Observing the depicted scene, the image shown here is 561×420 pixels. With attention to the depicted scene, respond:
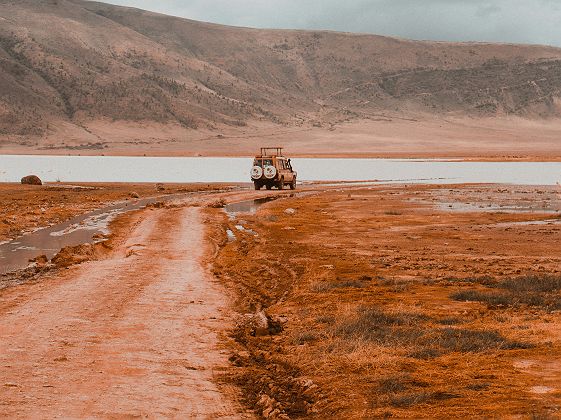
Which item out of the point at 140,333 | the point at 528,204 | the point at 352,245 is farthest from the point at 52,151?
the point at 140,333

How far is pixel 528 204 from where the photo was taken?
139 ft

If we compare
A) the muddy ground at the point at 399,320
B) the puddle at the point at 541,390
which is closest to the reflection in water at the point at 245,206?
the muddy ground at the point at 399,320

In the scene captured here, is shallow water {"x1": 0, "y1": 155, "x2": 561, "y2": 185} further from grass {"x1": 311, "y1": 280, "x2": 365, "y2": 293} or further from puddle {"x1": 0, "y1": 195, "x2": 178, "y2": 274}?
grass {"x1": 311, "y1": 280, "x2": 365, "y2": 293}

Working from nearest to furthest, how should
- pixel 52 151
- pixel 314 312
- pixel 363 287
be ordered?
pixel 314 312
pixel 363 287
pixel 52 151

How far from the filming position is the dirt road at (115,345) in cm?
845

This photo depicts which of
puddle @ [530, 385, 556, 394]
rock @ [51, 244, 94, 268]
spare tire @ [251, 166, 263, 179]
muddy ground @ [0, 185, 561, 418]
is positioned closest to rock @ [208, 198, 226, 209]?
spare tire @ [251, 166, 263, 179]

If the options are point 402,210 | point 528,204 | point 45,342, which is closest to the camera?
point 45,342

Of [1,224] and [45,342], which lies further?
[1,224]

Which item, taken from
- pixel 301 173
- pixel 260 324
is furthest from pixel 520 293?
pixel 301 173

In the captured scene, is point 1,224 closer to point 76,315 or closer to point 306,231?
point 306,231

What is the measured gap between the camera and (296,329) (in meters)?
12.7

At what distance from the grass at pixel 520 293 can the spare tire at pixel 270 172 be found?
39544mm

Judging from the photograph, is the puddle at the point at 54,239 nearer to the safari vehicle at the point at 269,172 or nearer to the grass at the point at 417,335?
the grass at the point at 417,335

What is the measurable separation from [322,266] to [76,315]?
26.5ft
